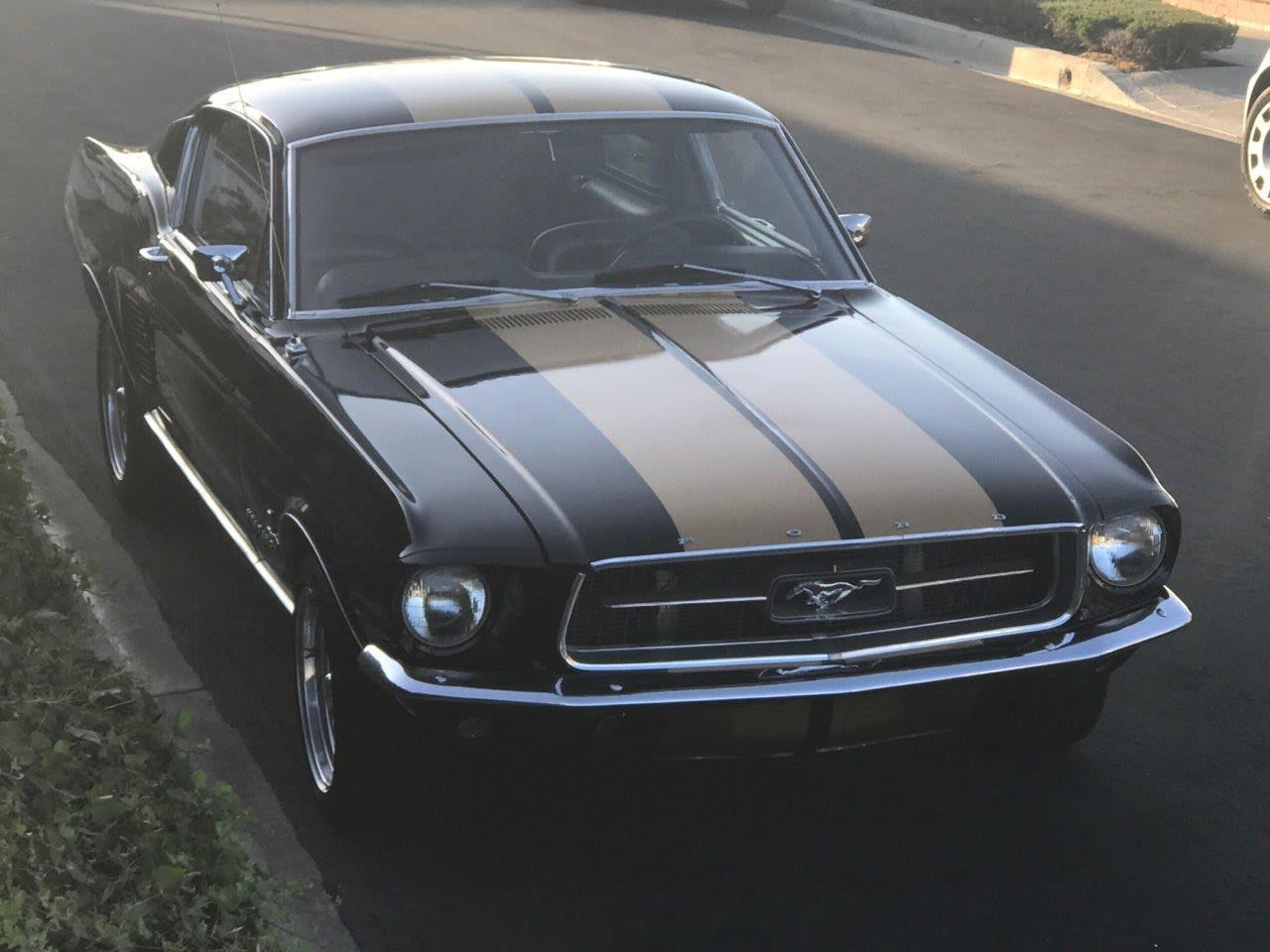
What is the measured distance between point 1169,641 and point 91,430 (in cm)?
412

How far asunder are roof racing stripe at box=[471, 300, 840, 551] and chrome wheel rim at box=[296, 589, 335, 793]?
31.4 inches

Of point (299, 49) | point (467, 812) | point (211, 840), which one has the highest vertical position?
point (211, 840)

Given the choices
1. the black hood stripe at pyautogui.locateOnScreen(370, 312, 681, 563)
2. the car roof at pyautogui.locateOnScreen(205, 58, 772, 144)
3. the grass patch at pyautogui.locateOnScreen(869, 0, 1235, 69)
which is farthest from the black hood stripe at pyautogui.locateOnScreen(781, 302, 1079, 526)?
the grass patch at pyautogui.locateOnScreen(869, 0, 1235, 69)

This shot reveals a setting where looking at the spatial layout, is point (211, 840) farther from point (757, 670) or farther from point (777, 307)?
point (777, 307)

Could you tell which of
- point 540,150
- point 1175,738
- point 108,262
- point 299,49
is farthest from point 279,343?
point 299,49

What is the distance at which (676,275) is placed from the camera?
17.1 feet

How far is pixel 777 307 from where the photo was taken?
5168 millimetres

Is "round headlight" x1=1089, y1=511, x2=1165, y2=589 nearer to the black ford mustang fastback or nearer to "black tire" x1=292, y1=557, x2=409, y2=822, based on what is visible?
the black ford mustang fastback

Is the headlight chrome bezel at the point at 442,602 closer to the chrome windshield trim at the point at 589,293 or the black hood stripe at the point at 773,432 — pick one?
the black hood stripe at the point at 773,432

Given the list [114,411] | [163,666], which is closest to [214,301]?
[163,666]

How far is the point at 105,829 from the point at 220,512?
1.76 m

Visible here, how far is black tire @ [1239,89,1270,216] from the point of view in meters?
11.2

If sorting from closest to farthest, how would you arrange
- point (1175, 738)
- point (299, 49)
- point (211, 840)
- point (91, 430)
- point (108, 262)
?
point (211, 840)
point (1175, 738)
point (108, 262)
point (91, 430)
point (299, 49)

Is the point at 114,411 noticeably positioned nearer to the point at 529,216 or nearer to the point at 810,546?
the point at 529,216
